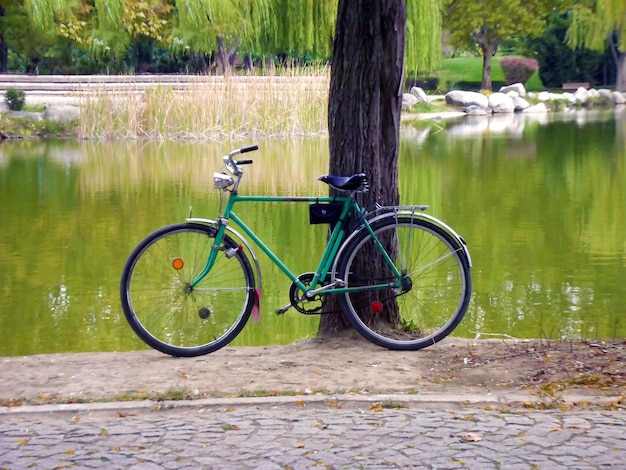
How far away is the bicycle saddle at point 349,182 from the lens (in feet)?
17.4

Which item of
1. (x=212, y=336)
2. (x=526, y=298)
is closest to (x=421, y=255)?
(x=212, y=336)

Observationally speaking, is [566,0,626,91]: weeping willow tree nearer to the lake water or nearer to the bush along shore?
the bush along shore

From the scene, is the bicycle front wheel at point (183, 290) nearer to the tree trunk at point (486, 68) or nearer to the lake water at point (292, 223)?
the lake water at point (292, 223)

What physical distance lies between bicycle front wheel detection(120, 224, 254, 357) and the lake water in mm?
1008

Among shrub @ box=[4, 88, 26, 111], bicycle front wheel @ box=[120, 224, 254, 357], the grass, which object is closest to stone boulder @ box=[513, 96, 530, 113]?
the grass

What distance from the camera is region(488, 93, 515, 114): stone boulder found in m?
41.5

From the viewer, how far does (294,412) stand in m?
4.25

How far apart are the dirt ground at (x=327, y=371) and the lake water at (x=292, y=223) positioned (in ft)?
3.63

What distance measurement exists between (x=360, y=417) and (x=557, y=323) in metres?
3.33

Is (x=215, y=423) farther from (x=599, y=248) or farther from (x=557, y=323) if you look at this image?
(x=599, y=248)

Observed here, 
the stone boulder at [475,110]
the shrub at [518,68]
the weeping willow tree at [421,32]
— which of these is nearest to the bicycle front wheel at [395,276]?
the weeping willow tree at [421,32]

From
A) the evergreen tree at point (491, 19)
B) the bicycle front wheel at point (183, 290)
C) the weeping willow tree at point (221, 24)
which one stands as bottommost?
the bicycle front wheel at point (183, 290)

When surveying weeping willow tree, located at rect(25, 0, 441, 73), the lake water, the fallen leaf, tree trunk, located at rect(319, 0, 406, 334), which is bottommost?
the lake water

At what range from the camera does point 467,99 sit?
40500 millimetres
